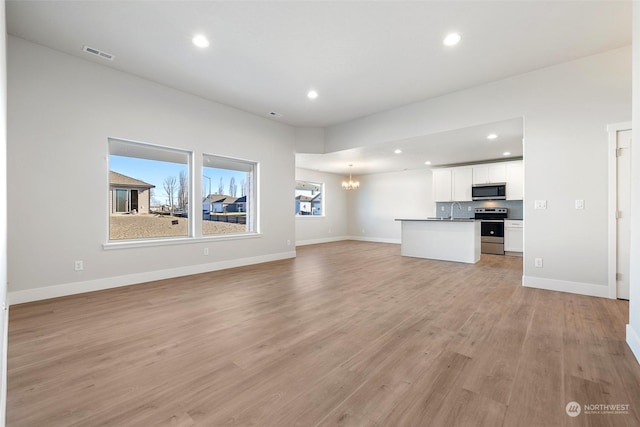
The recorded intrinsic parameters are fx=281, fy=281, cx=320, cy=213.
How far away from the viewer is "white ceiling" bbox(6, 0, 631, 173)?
278cm

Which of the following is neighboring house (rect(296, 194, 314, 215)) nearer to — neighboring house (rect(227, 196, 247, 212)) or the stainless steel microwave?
neighboring house (rect(227, 196, 247, 212))

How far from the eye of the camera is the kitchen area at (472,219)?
5975 millimetres

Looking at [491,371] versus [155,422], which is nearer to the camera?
[155,422]

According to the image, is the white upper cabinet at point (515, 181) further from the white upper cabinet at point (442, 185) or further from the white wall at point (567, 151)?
the white wall at point (567, 151)

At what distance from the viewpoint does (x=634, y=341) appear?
213cm

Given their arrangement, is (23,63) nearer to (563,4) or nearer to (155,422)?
(155,422)

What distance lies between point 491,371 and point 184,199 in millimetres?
4861

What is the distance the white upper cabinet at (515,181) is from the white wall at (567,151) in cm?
343

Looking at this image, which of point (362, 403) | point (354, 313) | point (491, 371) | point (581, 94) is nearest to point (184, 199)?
point (354, 313)

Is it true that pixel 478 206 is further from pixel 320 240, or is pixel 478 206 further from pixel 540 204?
pixel 320 240

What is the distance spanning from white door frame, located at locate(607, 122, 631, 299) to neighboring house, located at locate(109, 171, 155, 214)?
647 centimetres

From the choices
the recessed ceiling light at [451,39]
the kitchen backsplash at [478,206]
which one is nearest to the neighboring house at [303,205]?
the kitchen backsplash at [478,206]

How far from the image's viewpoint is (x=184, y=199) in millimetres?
4957

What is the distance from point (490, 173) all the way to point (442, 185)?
124cm
